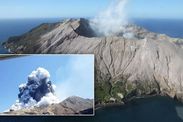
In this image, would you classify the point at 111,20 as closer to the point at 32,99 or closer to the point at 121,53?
the point at 121,53

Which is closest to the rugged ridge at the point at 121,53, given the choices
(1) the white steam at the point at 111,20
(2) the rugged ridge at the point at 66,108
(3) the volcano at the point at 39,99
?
(1) the white steam at the point at 111,20

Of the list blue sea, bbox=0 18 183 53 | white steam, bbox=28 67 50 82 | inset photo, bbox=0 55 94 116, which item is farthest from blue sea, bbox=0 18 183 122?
white steam, bbox=28 67 50 82

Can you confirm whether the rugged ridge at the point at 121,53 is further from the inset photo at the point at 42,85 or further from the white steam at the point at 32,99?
the white steam at the point at 32,99

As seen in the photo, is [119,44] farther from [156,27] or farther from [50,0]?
[50,0]

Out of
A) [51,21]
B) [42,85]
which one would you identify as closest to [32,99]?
[42,85]

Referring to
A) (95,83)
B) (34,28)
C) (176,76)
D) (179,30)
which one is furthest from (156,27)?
(34,28)
